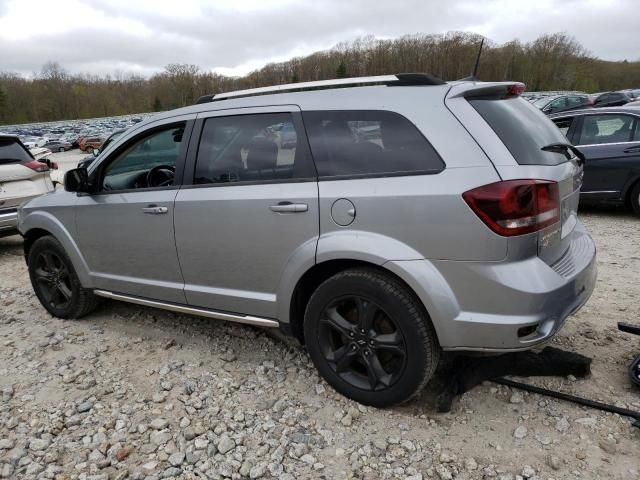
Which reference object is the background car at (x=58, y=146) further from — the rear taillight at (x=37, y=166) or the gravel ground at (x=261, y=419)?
the gravel ground at (x=261, y=419)

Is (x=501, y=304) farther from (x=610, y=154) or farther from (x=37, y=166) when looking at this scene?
(x=37, y=166)

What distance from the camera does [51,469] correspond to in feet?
8.23

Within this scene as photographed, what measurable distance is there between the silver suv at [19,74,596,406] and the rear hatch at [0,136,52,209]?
388 cm

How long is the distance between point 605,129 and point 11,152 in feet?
28.1

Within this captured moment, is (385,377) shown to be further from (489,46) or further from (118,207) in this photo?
(489,46)

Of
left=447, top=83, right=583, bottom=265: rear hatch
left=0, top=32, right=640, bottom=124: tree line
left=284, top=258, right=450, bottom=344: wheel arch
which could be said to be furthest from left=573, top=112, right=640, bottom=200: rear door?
left=0, top=32, right=640, bottom=124: tree line

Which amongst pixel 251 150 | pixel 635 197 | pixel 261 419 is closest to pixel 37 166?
pixel 251 150

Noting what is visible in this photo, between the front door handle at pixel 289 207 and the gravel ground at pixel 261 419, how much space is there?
1132mm

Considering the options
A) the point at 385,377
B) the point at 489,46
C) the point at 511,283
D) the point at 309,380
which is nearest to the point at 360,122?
the point at 511,283

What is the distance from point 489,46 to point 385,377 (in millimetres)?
106612

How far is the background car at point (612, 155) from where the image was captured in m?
7.17

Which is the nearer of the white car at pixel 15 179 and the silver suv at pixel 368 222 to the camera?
the silver suv at pixel 368 222

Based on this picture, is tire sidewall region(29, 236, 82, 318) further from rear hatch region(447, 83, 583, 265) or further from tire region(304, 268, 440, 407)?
rear hatch region(447, 83, 583, 265)

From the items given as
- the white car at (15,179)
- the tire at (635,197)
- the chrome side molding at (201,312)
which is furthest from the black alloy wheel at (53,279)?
the tire at (635,197)
